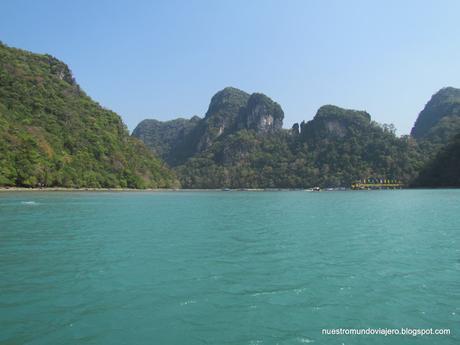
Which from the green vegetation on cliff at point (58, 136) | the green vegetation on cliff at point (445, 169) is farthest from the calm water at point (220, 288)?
the green vegetation on cliff at point (445, 169)

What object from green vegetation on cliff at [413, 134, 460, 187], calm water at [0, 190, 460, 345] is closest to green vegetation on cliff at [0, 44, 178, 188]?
calm water at [0, 190, 460, 345]

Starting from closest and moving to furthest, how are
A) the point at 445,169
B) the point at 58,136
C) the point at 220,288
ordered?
the point at 220,288, the point at 58,136, the point at 445,169

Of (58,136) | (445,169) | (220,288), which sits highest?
(58,136)

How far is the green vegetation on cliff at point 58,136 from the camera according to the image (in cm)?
9521

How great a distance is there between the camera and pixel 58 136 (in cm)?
12312

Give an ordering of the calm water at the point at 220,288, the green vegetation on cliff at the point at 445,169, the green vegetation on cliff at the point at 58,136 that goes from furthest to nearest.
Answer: the green vegetation on cliff at the point at 445,169 → the green vegetation on cliff at the point at 58,136 → the calm water at the point at 220,288

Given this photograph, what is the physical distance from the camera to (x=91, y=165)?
12506 cm

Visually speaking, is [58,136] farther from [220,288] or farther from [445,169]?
[445,169]

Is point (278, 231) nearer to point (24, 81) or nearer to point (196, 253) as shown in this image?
point (196, 253)

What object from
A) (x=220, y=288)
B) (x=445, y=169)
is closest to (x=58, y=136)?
(x=220, y=288)

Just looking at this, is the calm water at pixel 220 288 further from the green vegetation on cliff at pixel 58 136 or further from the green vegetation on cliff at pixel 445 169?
the green vegetation on cliff at pixel 445 169

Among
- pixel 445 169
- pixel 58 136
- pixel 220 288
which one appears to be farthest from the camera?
pixel 445 169

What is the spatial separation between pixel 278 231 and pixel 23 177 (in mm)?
82779

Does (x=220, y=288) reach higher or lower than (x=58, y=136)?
lower
